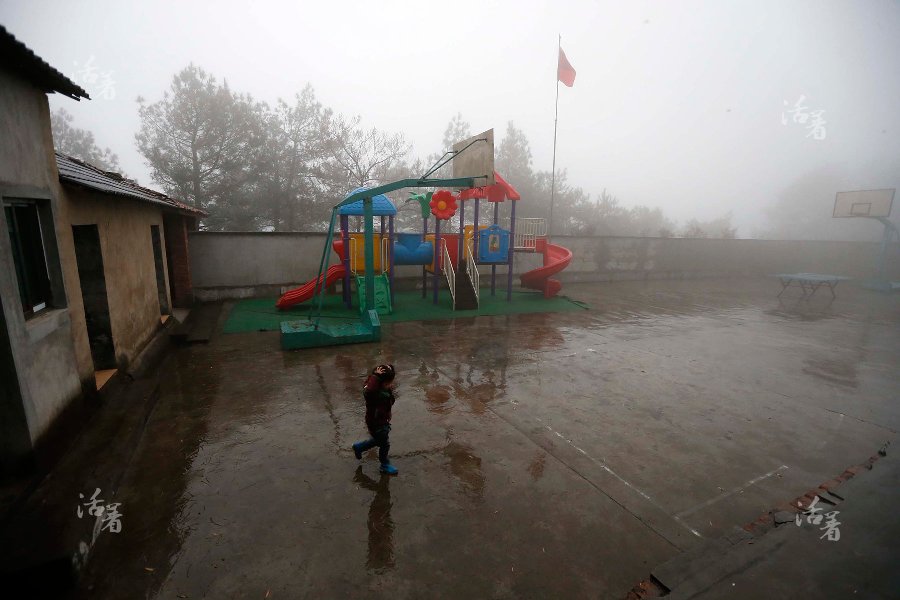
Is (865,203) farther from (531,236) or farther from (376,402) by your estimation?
(376,402)

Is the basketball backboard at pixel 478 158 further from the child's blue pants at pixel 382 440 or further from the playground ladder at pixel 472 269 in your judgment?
the child's blue pants at pixel 382 440

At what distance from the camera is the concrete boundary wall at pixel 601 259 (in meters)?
13.3

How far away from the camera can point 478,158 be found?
32.0 feet

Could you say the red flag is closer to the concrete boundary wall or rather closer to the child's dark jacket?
the concrete boundary wall

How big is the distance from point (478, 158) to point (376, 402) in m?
7.21

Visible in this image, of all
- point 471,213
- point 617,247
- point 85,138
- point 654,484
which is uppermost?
point 85,138

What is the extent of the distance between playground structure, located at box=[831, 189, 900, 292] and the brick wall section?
30.3m

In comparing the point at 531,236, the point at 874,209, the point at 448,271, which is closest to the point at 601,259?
the point at 531,236

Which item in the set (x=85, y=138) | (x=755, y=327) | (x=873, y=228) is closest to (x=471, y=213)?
(x=755, y=327)

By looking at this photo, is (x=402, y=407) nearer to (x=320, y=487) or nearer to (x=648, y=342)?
(x=320, y=487)

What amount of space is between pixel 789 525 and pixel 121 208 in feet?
31.5

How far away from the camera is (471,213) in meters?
34.6

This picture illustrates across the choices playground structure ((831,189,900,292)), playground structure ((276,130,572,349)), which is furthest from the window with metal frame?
playground structure ((831,189,900,292))

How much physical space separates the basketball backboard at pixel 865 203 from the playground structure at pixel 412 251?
2020 centimetres
